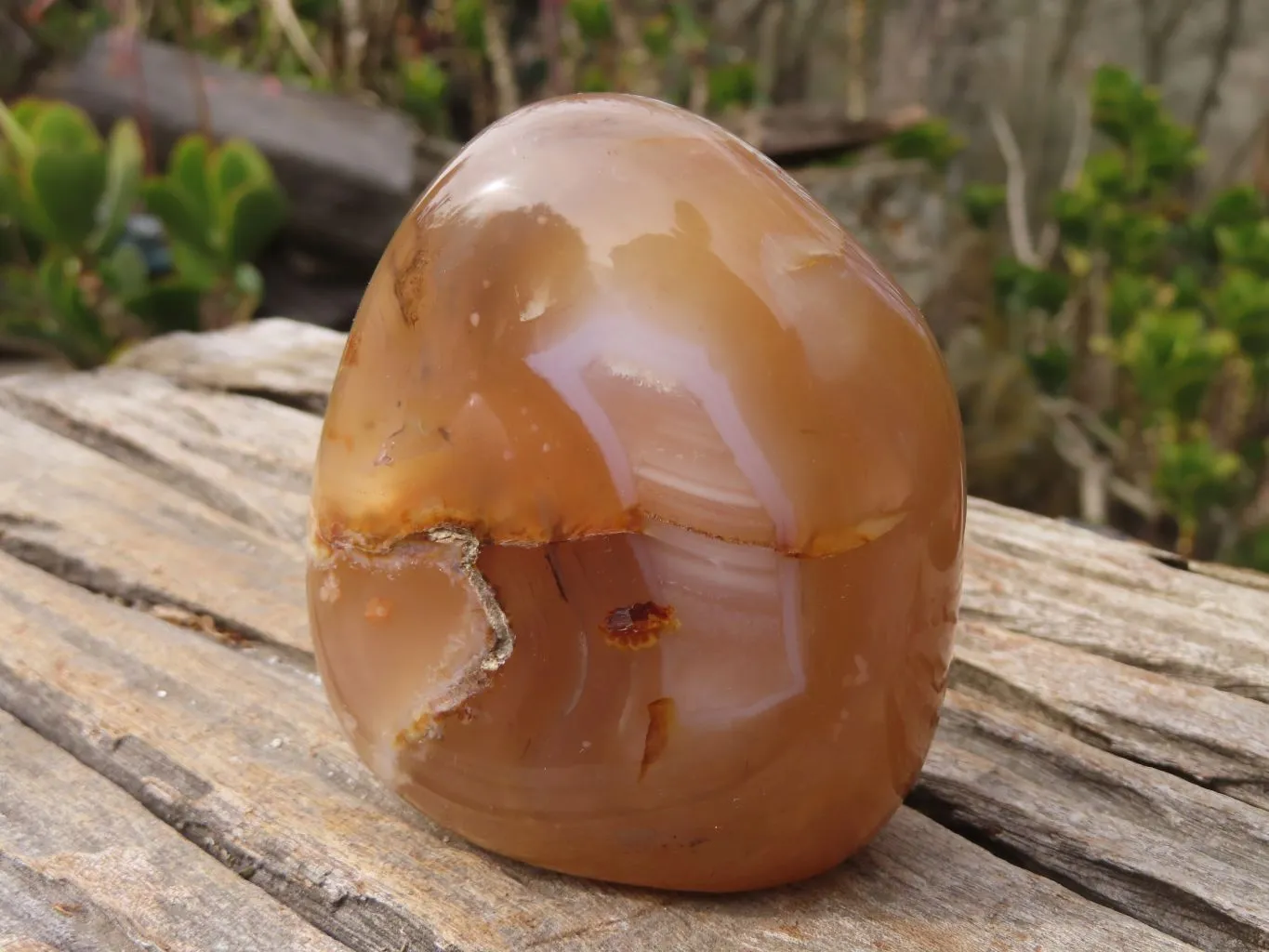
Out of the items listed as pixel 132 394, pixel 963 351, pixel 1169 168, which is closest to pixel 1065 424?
pixel 963 351

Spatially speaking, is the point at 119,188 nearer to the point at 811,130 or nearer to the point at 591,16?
the point at 591,16

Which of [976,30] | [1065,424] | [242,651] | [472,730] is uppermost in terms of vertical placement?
[976,30]

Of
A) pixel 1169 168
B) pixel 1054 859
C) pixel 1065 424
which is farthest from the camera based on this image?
pixel 1065 424

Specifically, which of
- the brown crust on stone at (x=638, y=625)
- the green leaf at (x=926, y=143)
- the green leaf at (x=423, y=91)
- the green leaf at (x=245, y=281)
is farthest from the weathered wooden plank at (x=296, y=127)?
the brown crust on stone at (x=638, y=625)

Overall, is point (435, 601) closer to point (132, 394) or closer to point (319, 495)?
point (319, 495)

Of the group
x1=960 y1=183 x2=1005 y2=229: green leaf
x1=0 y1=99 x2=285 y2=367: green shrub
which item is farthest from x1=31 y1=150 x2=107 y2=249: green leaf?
x1=960 y1=183 x2=1005 y2=229: green leaf

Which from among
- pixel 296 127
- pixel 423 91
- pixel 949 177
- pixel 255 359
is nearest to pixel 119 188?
pixel 255 359
